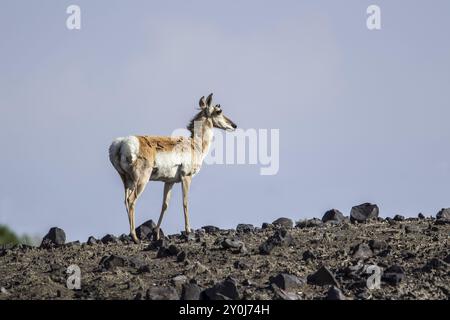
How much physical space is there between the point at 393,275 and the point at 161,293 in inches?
163

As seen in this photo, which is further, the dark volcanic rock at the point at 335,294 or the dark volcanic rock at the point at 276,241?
the dark volcanic rock at the point at 276,241

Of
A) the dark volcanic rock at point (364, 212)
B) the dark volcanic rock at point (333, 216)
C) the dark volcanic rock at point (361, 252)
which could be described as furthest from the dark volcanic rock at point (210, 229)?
the dark volcanic rock at point (361, 252)

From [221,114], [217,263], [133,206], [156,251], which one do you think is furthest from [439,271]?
[221,114]

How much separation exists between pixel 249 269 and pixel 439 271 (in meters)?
3.37

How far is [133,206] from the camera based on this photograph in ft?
86.5

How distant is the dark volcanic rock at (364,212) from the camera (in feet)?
85.7

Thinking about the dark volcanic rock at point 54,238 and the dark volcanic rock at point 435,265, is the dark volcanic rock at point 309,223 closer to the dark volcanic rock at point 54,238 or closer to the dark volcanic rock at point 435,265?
the dark volcanic rock at point 435,265

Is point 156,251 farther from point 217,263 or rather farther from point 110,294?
point 110,294

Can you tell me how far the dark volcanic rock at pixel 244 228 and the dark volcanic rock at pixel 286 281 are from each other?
556cm

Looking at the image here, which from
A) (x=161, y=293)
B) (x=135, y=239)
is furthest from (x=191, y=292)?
(x=135, y=239)

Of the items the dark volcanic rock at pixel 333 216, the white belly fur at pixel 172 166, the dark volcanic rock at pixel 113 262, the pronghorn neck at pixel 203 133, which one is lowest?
the dark volcanic rock at pixel 113 262

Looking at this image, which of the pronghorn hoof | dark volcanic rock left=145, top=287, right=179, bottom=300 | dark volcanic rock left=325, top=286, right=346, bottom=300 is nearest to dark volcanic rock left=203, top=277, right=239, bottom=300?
dark volcanic rock left=145, top=287, right=179, bottom=300
